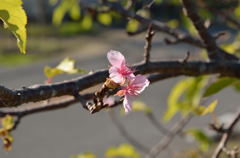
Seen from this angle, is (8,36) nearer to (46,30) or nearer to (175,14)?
(46,30)

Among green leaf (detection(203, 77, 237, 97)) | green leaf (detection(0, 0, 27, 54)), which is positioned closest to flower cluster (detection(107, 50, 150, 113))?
green leaf (detection(0, 0, 27, 54))

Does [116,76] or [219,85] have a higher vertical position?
[219,85]

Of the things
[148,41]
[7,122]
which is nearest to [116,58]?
[148,41]

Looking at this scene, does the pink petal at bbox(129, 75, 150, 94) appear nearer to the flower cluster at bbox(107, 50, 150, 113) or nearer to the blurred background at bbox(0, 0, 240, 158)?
the flower cluster at bbox(107, 50, 150, 113)

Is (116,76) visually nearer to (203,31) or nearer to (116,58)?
(116,58)

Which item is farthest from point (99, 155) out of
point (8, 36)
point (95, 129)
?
point (8, 36)

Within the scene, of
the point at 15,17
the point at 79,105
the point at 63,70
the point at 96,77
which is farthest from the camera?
the point at 79,105
